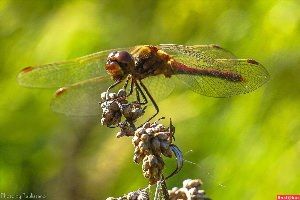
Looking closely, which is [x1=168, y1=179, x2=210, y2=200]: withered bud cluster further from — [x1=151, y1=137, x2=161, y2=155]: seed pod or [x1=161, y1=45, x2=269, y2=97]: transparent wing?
[x1=161, y1=45, x2=269, y2=97]: transparent wing

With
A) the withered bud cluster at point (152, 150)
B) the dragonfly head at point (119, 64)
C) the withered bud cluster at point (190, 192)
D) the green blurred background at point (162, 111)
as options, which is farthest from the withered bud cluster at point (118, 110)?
the green blurred background at point (162, 111)

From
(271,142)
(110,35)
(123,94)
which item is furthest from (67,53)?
(123,94)

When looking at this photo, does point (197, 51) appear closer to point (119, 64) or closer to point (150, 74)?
point (150, 74)

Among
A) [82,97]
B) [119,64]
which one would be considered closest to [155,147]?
[119,64]

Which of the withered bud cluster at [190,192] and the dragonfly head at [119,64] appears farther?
the dragonfly head at [119,64]

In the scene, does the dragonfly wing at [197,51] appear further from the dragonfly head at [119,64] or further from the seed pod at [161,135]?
the seed pod at [161,135]

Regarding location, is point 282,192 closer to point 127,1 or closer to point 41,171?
point 41,171

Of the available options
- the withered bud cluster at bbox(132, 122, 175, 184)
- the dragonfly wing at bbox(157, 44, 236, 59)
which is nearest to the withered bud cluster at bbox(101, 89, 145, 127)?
the withered bud cluster at bbox(132, 122, 175, 184)

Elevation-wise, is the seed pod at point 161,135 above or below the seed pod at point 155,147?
above
